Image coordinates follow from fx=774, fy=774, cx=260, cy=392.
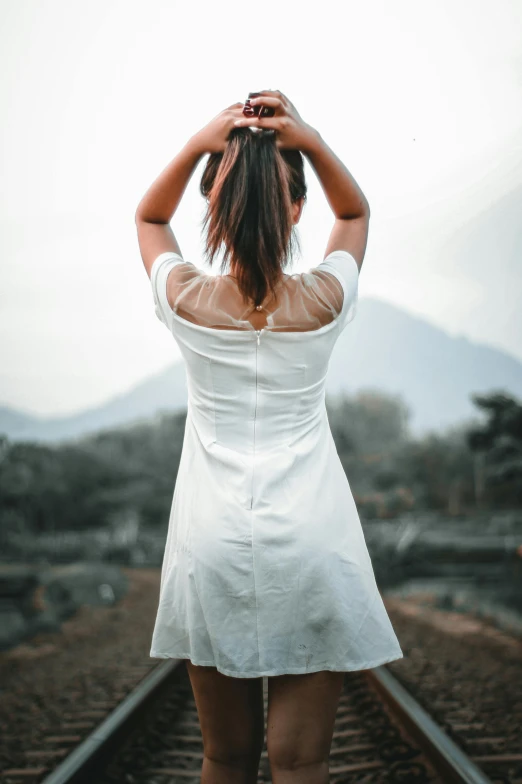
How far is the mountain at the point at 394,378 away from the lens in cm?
2236

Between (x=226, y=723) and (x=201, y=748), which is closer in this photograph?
(x=226, y=723)

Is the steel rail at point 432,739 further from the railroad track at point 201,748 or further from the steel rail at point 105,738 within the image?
the steel rail at point 105,738

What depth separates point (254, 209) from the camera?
4.02 ft

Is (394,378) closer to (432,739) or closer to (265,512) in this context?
(432,739)

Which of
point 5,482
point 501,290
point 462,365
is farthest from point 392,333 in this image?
point 5,482

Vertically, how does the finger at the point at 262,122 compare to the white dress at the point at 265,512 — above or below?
above

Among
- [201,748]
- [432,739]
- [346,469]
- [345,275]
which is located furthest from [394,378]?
[345,275]

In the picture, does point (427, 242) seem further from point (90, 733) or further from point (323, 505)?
point (323, 505)

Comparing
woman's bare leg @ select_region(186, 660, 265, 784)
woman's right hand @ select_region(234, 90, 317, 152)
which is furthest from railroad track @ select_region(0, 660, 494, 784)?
woman's right hand @ select_region(234, 90, 317, 152)

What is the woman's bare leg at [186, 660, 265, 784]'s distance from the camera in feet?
4.17

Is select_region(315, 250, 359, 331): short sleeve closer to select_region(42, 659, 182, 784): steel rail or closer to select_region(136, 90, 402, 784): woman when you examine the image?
select_region(136, 90, 402, 784): woman

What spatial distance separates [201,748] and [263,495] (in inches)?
98.9

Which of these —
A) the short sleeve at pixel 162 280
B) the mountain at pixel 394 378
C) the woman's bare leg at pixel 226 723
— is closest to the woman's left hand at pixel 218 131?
the short sleeve at pixel 162 280

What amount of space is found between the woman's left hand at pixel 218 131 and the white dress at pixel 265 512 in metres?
0.22
